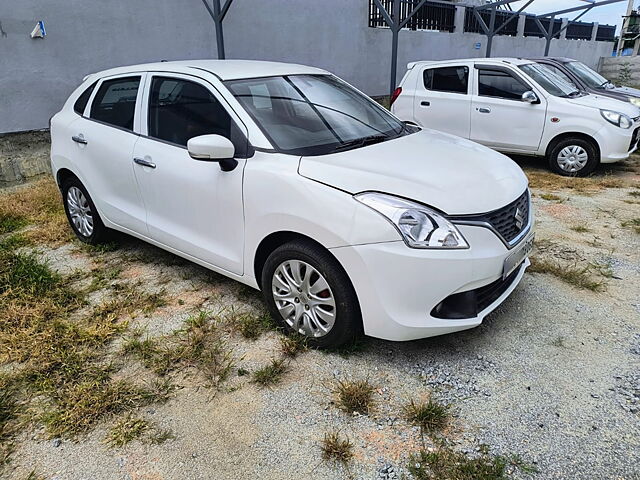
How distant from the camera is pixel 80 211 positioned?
14.4ft

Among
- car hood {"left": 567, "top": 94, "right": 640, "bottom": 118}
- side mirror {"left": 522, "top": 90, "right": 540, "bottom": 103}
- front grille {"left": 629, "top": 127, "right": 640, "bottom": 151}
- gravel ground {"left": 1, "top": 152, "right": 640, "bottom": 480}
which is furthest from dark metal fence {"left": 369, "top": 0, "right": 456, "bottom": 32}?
gravel ground {"left": 1, "top": 152, "right": 640, "bottom": 480}

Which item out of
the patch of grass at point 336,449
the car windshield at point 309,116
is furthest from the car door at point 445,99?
the patch of grass at point 336,449

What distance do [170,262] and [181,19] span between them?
226 inches

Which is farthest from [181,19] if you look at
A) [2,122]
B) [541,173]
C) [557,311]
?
[557,311]

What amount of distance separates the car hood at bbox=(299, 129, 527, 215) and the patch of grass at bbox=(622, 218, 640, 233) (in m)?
2.33

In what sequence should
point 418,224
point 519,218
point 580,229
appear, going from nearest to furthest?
point 418,224 < point 519,218 < point 580,229

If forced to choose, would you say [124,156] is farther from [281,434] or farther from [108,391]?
[281,434]

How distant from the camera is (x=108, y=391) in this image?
2.53 meters

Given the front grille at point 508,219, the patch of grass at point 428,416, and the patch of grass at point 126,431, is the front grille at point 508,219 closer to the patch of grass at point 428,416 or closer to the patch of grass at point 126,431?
the patch of grass at point 428,416

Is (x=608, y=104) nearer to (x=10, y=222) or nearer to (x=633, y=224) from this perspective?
(x=633, y=224)

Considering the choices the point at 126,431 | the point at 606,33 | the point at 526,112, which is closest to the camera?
the point at 126,431

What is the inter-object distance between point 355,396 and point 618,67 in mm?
23695

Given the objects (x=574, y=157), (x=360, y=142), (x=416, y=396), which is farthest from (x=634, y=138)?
(x=416, y=396)

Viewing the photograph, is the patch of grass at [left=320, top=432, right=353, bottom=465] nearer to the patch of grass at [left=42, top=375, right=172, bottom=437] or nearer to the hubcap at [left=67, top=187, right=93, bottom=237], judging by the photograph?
the patch of grass at [left=42, top=375, right=172, bottom=437]
